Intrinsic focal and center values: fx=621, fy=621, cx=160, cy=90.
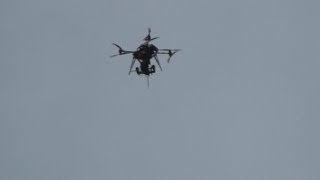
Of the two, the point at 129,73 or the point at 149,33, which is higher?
the point at 149,33
